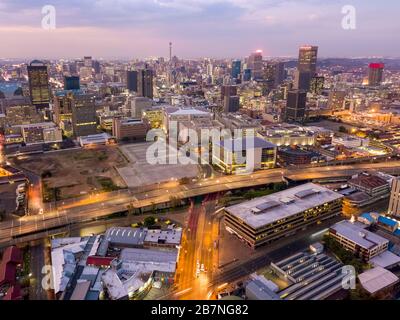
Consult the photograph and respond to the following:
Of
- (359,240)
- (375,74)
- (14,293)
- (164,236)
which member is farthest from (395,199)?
(375,74)

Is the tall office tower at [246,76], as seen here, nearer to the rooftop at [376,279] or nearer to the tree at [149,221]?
the tree at [149,221]

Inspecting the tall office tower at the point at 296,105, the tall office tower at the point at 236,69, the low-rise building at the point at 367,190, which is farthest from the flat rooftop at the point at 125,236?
the tall office tower at the point at 236,69

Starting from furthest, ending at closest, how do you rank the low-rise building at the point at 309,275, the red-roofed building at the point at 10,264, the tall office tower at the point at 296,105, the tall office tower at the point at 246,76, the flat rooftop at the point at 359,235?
the tall office tower at the point at 246,76
the tall office tower at the point at 296,105
the flat rooftop at the point at 359,235
the red-roofed building at the point at 10,264
the low-rise building at the point at 309,275

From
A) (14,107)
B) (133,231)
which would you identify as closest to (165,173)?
(133,231)

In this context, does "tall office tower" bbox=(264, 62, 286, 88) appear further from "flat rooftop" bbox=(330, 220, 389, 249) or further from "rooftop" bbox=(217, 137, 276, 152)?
"flat rooftop" bbox=(330, 220, 389, 249)

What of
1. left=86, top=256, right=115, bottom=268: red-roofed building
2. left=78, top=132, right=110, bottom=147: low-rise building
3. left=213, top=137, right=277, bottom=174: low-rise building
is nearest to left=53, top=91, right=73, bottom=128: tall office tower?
left=78, top=132, right=110, bottom=147: low-rise building

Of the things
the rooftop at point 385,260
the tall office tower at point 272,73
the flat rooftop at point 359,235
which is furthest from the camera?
the tall office tower at point 272,73
